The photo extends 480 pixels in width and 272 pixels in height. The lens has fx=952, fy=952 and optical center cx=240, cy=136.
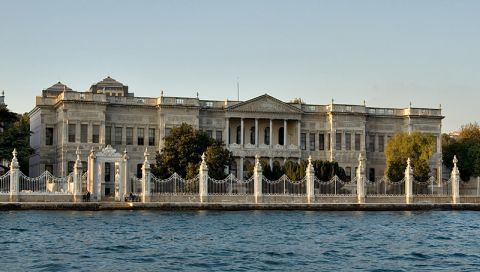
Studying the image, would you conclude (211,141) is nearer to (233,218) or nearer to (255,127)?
(255,127)

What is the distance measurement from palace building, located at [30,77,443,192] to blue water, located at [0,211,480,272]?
24145 millimetres

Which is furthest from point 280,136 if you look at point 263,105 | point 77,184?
point 77,184

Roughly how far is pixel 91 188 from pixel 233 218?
389 inches

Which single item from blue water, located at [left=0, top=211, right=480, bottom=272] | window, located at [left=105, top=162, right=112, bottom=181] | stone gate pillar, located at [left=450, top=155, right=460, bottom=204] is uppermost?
→ window, located at [left=105, top=162, right=112, bottom=181]

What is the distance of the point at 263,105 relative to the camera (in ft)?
238

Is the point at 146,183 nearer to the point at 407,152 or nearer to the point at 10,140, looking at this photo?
the point at 10,140

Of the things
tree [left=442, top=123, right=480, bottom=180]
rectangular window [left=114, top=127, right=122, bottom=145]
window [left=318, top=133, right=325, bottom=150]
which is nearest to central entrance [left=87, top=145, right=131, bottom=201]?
rectangular window [left=114, top=127, right=122, bottom=145]

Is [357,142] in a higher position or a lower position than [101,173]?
higher

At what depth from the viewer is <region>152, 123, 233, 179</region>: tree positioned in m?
58.2

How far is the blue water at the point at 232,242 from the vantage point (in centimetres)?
2574

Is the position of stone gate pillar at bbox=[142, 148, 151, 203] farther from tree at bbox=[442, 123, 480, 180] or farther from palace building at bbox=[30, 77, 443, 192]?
tree at bbox=[442, 123, 480, 180]

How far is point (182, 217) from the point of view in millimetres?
43188

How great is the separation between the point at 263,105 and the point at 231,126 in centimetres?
307

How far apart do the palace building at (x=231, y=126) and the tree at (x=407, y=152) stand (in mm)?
4575
